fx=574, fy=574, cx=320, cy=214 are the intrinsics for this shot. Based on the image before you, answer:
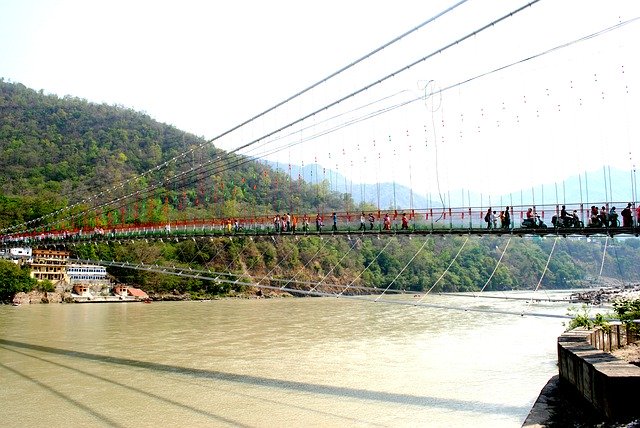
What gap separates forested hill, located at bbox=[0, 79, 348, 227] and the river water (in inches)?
841

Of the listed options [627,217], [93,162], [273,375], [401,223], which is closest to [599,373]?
[627,217]

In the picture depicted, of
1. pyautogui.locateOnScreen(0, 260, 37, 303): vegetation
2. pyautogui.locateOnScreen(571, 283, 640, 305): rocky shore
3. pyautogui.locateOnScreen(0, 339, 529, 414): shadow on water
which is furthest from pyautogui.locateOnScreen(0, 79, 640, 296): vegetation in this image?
pyautogui.locateOnScreen(0, 339, 529, 414): shadow on water

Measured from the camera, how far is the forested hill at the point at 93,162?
46.1 meters

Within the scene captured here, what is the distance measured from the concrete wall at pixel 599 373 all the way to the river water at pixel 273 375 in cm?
148

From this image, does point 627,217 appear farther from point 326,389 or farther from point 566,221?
point 326,389

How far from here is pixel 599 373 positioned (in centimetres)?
531

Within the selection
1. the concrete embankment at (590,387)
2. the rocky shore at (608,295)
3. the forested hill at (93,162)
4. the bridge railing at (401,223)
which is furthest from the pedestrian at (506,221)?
the forested hill at (93,162)

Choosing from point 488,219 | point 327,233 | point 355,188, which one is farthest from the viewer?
point 355,188

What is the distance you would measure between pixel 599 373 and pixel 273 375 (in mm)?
7341

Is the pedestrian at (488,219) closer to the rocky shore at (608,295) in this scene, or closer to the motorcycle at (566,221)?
the motorcycle at (566,221)

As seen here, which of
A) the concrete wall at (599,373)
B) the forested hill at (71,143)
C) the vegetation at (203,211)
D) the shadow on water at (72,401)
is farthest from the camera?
the forested hill at (71,143)

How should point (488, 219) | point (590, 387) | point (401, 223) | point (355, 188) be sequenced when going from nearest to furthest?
point (590, 387), point (488, 219), point (401, 223), point (355, 188)

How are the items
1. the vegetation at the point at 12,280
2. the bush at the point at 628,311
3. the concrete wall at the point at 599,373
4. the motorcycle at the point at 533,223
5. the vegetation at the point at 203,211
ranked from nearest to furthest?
the concrete wall at the point at 599,373 < the bush at the point at 628,311 < the motorcycle at the point at 533,223 < the vegetation at the point at 12,280 < the vegetation at the point at 203,211

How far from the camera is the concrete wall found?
491 cm
